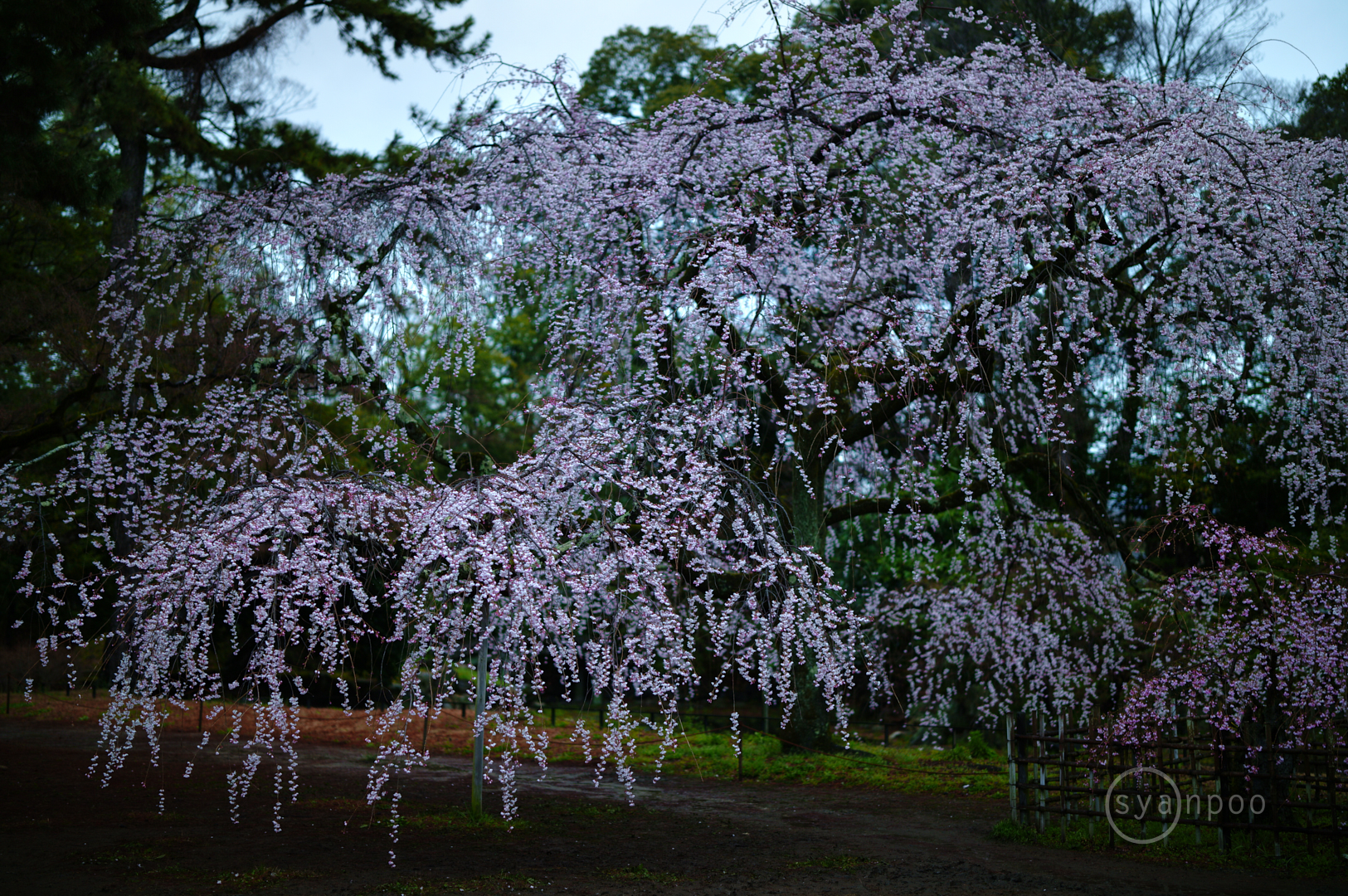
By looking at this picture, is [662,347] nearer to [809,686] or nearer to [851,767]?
[809,686]

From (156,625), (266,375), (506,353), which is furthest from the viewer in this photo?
(506,353)

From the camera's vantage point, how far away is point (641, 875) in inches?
266

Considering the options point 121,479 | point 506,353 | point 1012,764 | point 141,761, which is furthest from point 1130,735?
point 506,353

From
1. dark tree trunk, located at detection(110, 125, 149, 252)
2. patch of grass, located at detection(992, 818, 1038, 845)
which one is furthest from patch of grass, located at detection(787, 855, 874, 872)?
dark tree trunk, located at detection(110, 125, 149, 252)

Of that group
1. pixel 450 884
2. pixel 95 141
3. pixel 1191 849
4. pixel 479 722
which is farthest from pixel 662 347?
pixel 95 141

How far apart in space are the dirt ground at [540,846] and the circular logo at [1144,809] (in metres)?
0.36

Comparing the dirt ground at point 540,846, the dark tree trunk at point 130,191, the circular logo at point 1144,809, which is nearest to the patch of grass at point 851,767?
the dirt ground at point 540,846

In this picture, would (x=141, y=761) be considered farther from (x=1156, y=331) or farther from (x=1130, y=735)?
(x=1156, y=331)

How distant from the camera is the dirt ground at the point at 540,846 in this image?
645cm

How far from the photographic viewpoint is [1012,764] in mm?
8336

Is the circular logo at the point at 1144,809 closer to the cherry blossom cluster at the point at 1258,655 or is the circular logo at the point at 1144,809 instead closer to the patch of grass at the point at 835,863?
the cherry blossom cluster at the point at 1258,655

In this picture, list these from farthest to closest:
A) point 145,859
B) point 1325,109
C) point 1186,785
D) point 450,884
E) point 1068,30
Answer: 1. point 1068,30
2. point 1325,109
3. point 1186,785
4. point 145,859
5. point 450,884

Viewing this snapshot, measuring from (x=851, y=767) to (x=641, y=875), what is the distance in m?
6.49

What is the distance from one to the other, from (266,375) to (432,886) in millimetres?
5530
